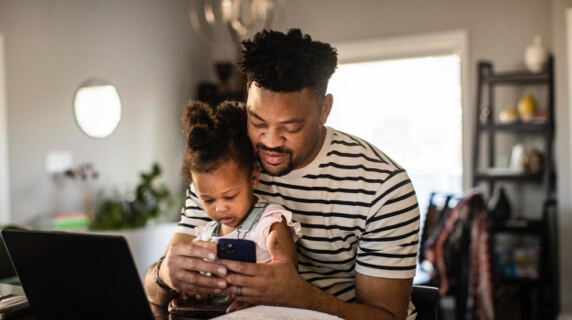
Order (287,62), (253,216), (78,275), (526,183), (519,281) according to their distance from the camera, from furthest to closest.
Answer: (526,183) < (519,281) < (253,216) < (287,62) < (78,275)

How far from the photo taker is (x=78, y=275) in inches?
44.6

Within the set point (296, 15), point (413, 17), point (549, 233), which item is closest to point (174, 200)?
point (296, 15)

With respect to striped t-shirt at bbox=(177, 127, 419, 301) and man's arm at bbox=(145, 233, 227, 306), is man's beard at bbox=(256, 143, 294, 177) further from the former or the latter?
man's arm at bbox=(145, 233, 227, 306)

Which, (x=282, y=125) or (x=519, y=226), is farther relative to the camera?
(x=519, y=226)

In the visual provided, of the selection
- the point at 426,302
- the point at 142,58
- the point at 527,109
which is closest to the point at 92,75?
the point at 142,58

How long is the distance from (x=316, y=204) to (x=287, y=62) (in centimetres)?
38

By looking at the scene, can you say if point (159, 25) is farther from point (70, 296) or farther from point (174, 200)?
point (70, 296)

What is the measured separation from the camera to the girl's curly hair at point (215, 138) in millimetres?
1556

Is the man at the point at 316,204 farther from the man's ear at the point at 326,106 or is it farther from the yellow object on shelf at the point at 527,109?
the yellow object on shelf at the point at 527,109

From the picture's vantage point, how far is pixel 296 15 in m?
5.50

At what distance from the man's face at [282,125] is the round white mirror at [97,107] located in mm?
3320

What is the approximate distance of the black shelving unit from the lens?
13.9 ft

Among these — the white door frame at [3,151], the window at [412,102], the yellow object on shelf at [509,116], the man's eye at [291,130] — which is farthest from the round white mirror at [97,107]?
the man's eye at [291,130]

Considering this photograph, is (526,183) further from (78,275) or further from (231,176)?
(78,275)
